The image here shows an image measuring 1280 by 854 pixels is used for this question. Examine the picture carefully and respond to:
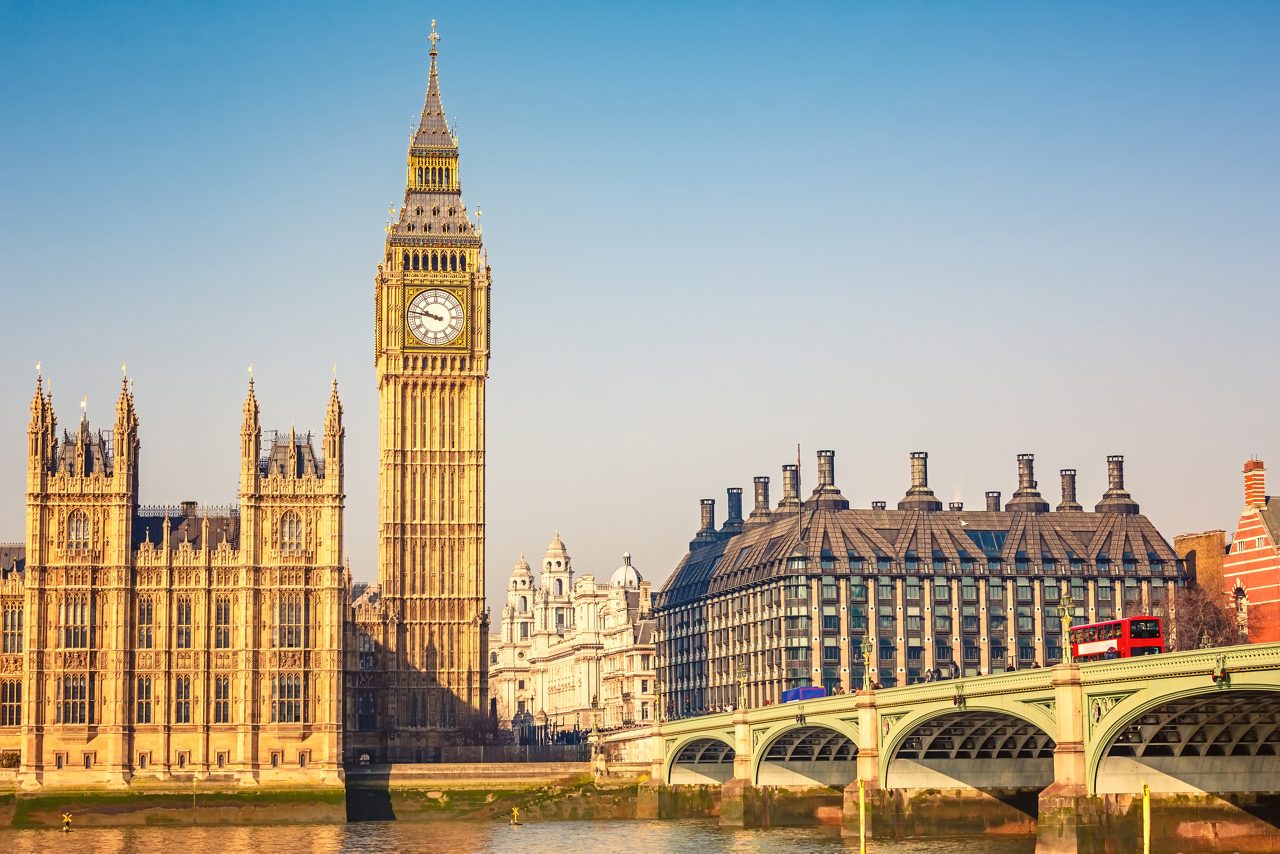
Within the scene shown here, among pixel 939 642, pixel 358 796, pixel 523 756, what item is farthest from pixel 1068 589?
pixel 358 796

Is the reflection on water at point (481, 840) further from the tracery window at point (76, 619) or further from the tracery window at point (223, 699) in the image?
the tracery window at point (76, 619)

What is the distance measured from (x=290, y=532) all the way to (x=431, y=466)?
1959 centimetres

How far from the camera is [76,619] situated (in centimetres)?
13750

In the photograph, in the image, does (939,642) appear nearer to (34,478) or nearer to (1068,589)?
(1068,589)

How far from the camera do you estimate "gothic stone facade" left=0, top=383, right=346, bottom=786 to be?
137 m

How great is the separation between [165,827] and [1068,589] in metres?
94.6

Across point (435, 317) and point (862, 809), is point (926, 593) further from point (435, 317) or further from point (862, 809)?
point (862, 809)

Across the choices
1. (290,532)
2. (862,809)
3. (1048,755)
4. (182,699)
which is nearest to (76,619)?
(182,699)

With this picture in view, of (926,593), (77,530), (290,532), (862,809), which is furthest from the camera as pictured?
(926,593)

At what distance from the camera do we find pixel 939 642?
639 ft

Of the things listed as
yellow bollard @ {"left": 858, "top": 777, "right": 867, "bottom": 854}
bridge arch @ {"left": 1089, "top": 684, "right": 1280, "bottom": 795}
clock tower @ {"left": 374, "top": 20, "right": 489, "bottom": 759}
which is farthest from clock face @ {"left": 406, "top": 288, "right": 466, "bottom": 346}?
bridge arch @ {"left": 1089, "top": 684, "right": 1280, "bottom": 795}

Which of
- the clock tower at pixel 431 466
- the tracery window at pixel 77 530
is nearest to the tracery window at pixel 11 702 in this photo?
the tracery window at pixel 77 530

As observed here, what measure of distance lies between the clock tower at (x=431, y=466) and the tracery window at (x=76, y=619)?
80.3 feet

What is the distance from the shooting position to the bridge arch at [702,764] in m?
145
